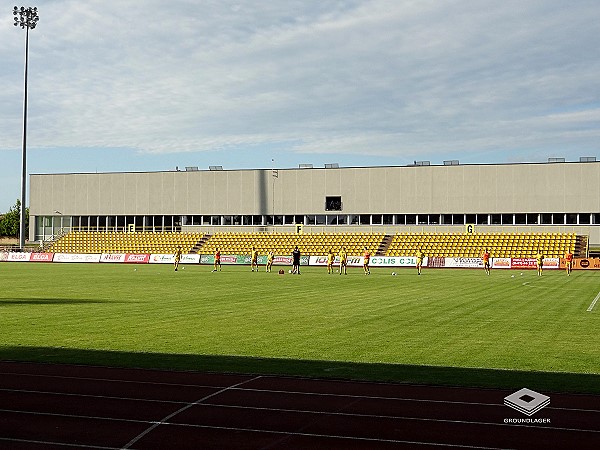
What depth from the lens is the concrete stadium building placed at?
72.3m

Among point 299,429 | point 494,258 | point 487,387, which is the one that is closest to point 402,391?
point 487,387

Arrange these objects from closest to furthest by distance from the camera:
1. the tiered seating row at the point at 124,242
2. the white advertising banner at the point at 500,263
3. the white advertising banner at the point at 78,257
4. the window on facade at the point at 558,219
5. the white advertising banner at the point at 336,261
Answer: the white advertising banner at the point at 500,263 < the white advertising banner at the point at 336,261 < the window on facade at the point at 558,219 < the white advertising banner at the point at 78,257 < the tiered seating row at the point at 124,242

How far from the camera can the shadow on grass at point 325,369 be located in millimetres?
12289

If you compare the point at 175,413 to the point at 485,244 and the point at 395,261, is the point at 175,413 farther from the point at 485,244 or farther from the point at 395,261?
the point at 485,244

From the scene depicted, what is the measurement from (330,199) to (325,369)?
2586 inches

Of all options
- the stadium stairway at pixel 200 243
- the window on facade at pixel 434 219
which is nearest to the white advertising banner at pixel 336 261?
the window on facade at pixel 434 219

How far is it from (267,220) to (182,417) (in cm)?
7078

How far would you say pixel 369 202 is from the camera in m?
77.6

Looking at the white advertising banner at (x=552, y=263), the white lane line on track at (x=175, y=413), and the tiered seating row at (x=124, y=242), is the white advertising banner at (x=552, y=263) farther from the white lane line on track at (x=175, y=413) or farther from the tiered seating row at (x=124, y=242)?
the white lane line on track at (x=175, y=413)

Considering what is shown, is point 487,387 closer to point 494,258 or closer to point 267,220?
point 494,258

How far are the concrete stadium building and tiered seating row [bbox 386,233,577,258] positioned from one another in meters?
3.29

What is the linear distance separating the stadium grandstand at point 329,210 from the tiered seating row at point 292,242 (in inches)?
4.8

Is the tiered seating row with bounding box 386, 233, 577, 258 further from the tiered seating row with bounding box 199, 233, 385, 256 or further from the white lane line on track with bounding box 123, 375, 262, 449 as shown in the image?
the white lane line on track with bounding box 123, 375, 262, 449

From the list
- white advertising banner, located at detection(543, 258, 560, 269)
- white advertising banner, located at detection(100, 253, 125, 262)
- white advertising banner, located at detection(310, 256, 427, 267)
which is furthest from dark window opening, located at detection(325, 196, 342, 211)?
white advertising banner, located at detection(543, 258, 560, 269)
